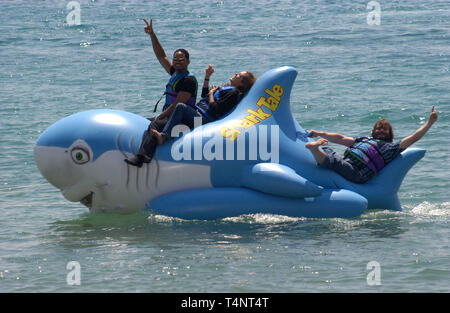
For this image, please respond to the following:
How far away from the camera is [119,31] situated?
24328mm

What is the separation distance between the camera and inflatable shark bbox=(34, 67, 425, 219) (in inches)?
322

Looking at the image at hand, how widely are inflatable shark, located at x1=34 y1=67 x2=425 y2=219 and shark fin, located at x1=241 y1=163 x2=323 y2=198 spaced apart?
10 mm

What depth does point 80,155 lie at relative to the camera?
26.8 ft

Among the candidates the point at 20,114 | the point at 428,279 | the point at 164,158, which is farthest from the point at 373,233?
the point at 20,114

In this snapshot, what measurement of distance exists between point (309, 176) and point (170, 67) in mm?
2066

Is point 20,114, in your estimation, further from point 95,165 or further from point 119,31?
point 119,31

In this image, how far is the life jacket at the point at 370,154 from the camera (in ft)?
28.2

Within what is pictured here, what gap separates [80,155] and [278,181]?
83.0 inches
